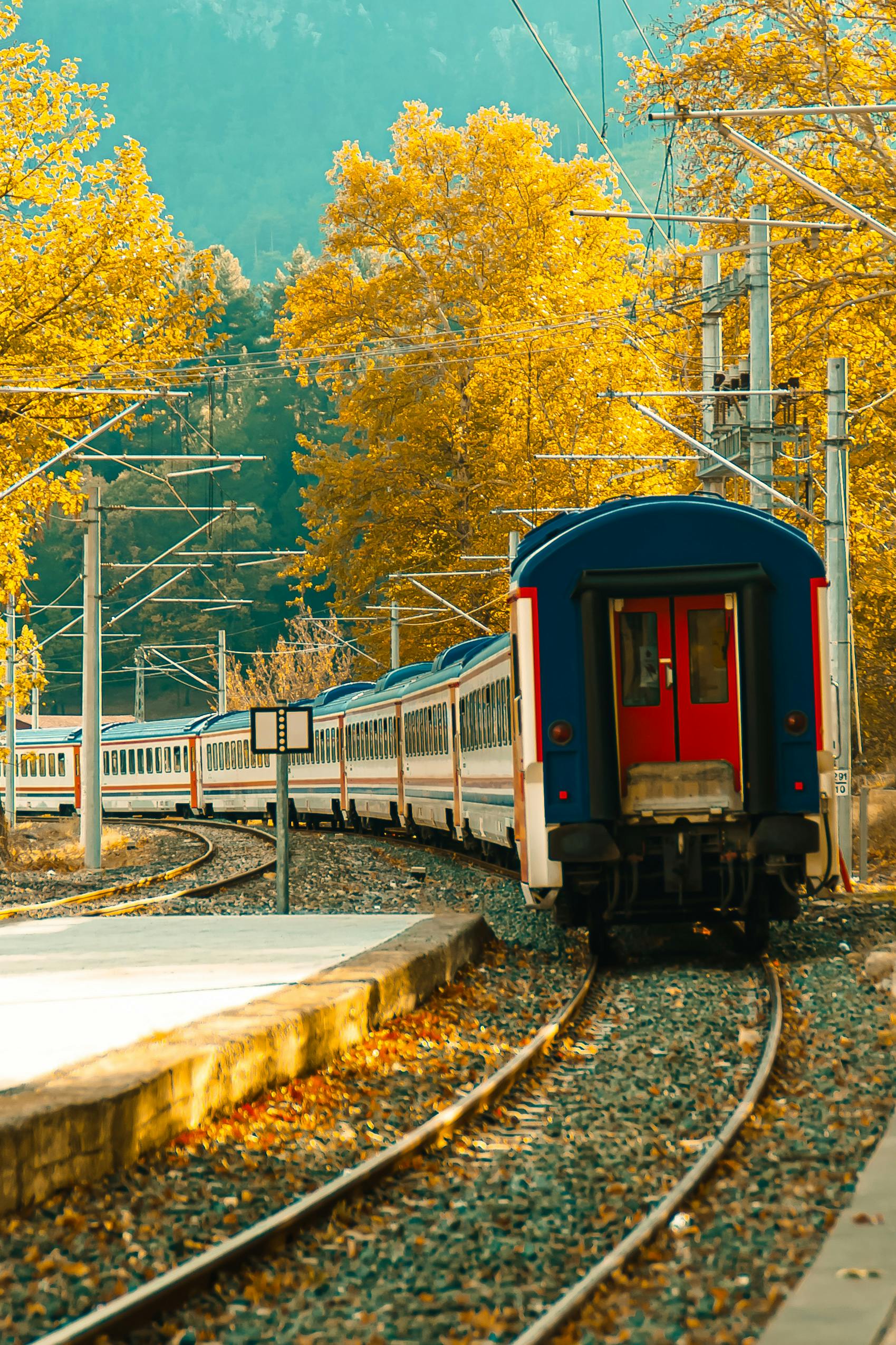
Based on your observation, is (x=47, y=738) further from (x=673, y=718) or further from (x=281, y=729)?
(x=673, y=718)

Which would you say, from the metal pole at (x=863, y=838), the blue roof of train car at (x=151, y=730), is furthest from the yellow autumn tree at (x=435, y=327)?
the metal pole at (x=863, y=838)

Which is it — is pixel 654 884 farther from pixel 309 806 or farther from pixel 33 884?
pixel 309 806

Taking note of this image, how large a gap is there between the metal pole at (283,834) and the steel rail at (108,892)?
347 centimetres

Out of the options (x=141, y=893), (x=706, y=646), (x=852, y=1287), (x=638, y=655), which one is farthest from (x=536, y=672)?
(x=141, y=893)

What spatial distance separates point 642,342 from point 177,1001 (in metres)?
26.9

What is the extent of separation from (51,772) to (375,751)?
2139 cm

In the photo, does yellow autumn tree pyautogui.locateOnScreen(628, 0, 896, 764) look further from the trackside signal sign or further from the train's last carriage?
the train's last carriage

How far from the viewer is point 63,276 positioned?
79.6 feet

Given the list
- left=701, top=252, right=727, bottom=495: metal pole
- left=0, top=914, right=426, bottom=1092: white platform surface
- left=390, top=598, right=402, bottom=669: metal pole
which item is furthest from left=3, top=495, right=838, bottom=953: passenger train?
left=390, top=598, right=402, bottom=669: metal pole

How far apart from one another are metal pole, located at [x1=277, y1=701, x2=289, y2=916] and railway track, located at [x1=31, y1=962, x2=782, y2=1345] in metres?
5.14

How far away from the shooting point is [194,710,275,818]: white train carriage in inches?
1581

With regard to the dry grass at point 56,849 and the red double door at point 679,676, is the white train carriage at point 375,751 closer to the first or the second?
the dry grass at point 56,849

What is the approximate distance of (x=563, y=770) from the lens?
11.7 metres

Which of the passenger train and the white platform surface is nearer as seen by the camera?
the white platform surface
